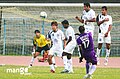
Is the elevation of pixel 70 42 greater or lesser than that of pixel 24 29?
lesser

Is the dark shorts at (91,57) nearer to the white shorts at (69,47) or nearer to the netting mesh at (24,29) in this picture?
the white shorts at (69,47)

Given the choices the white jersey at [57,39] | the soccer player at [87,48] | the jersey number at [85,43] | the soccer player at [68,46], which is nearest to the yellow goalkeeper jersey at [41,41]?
the white jersey at [57,39]

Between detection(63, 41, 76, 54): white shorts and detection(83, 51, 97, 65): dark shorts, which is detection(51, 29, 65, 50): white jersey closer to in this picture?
detection(63, 41, 76, 54): white shorts

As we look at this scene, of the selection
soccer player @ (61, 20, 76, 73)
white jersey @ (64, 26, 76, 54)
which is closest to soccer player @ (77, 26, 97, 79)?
soccer player @ (61, 20, 76, 73)

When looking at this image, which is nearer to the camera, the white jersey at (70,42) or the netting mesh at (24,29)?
the white jersey at (70,42)

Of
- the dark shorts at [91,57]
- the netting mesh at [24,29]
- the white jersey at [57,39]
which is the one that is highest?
the netting mesh at [24,29]

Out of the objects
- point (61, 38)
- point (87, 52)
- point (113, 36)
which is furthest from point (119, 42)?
point (87, 52)

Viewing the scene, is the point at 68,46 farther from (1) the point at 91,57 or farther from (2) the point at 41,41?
(2) the point at 41,41

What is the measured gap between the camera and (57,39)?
1969cm

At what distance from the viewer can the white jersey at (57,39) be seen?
64.2 feet

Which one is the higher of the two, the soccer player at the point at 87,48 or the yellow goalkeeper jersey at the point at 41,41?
the yellow goalkeeper jersey at the point at 41,41

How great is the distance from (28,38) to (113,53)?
5703 millimetres

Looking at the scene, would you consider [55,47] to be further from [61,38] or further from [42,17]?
[42,17]

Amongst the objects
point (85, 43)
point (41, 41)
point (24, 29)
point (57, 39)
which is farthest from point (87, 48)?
point (24, 29)
